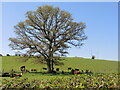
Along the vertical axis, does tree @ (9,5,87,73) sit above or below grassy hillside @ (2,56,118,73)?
above

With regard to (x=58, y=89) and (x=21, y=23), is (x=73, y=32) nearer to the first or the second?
(x=21, y=23)

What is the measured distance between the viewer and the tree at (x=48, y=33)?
76.3ft

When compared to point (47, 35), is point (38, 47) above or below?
below

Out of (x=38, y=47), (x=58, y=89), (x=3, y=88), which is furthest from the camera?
(x=38, y=47)

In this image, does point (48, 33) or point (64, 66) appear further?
point (64, 66)

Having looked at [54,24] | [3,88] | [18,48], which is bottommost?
[3,88]

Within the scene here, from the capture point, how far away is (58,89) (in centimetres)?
620

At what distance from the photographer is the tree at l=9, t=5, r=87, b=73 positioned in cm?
2327

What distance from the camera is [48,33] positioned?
23984mm

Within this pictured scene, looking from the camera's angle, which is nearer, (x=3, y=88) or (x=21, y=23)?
(x=3, y=88)

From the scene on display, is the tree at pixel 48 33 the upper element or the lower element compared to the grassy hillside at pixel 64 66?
upper

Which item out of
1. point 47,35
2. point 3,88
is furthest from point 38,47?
point 3,88

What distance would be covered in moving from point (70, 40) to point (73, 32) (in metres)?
1.28

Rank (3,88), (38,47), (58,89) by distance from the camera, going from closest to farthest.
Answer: (58,89) → (3,88) → (38,47)
